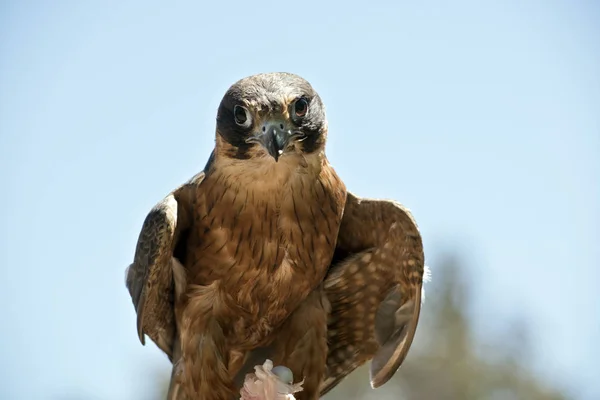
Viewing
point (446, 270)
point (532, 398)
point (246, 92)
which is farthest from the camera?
point (446, 270)

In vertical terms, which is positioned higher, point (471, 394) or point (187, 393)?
point (187, 393)

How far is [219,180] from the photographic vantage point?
526 cm

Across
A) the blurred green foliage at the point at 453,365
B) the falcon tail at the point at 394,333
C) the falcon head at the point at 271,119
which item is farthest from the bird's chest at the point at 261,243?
the blurred green foliage at the point at 453,365

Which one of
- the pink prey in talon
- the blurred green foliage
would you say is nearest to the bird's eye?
the pink prey in talon

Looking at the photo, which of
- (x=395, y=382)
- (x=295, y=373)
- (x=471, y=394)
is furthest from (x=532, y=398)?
(x=295, y=373)

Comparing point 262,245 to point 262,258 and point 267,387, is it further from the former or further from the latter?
point 267,387

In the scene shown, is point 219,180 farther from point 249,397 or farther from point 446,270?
point 446,270

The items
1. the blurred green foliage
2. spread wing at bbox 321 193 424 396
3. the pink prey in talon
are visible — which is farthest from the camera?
the blurred green foliage

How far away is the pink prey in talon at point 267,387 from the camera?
4973mm

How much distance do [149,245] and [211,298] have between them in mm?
487

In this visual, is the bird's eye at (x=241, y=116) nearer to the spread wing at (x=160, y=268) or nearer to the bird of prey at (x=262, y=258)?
the bird of prey at (x=262, y=258)

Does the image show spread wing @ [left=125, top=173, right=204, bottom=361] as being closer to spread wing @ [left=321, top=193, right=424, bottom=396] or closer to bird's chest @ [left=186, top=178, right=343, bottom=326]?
bird's chest @ [left=186, top=178, right=343, bottom=326]

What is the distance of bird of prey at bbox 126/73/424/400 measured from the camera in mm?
5027

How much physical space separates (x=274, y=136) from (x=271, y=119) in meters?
0.10
